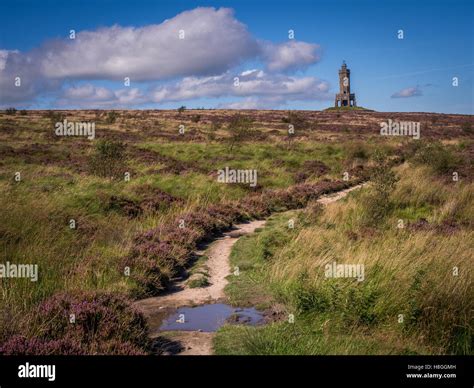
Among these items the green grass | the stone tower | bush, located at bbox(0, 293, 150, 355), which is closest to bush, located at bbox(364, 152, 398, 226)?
the green grass

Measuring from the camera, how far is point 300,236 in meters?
11.4

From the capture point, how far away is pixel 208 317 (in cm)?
744

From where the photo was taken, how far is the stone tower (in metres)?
135

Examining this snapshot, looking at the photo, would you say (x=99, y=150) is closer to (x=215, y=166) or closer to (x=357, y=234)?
(x=215, y=166)

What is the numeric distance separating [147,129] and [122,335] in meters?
48.9

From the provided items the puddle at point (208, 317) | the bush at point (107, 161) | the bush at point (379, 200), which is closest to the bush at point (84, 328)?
the puddle at point (208, 317)

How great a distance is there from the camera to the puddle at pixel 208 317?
6981mm

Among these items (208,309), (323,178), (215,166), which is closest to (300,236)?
(208,309)

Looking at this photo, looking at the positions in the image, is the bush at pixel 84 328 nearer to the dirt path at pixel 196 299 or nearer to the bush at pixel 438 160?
the dirt path at pixel 196 299

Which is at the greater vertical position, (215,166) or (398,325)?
(215,166)

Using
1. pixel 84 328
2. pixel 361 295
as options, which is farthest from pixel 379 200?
pixel 84 328

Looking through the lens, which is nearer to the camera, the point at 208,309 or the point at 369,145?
the point at 208,309

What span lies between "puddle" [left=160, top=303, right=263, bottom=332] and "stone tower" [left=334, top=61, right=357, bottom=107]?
13428cm
